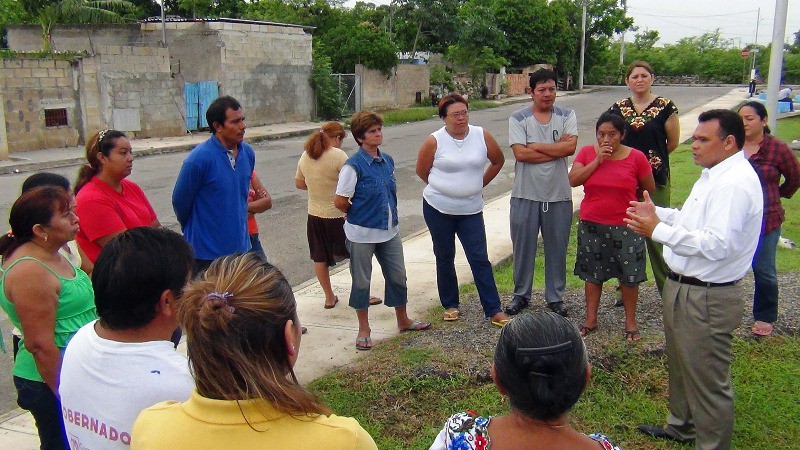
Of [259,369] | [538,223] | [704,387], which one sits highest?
[259,369]

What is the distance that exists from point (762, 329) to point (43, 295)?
15.6 feet

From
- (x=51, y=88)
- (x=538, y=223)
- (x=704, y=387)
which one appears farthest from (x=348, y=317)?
(x=51, y=88)

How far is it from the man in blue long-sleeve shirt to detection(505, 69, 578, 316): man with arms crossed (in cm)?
221

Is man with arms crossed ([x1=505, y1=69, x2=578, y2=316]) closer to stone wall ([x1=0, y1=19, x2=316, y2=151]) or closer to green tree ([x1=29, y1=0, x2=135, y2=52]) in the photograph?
stone wall ([x1=0, y1=19, x2=316, y2=151])

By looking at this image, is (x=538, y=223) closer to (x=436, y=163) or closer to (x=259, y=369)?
(x=436, y=163)

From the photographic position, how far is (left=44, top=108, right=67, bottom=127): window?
1825 centimetres

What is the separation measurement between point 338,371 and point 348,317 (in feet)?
4.22

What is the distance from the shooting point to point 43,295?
289cm

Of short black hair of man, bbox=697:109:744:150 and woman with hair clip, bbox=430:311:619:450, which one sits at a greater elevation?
short black hair of man, bbox=697:109:744:150

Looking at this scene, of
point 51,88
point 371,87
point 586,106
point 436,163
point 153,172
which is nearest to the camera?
point 436,163

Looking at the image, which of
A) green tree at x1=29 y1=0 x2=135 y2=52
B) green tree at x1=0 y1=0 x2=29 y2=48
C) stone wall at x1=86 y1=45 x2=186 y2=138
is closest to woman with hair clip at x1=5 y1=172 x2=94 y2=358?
stone wall at x1=86 y1=45 x2=186 y2=138

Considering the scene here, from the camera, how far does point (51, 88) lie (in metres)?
18.2

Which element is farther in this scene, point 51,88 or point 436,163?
point 51,88

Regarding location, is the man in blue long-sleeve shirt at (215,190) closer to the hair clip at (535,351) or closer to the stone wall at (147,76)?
the hair clip at (535,351)
